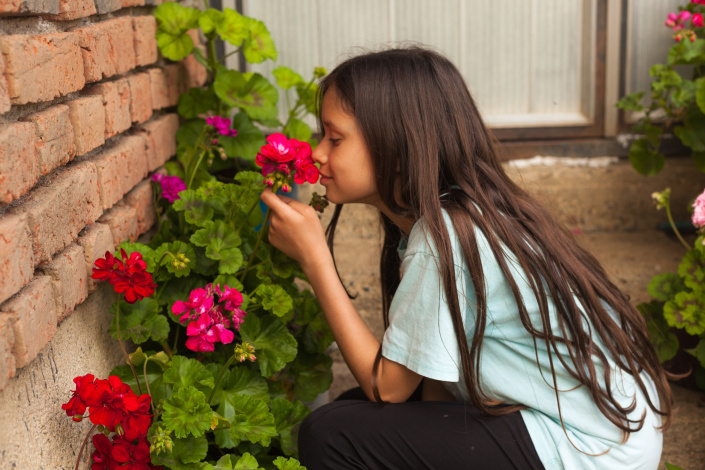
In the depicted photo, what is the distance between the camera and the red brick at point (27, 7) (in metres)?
0.98

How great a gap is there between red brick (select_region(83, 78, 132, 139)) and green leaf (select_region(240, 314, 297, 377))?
0.51 m

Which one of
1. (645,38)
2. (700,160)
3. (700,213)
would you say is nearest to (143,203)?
(700,213)

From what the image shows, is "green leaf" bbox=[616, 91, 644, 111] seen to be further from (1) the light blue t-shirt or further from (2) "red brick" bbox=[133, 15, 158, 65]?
(2) "red brick" bbox=[133, 15, 158, 65]

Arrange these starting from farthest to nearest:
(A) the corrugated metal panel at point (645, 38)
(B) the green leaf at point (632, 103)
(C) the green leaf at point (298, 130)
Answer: (A) the corrugated metal panel at point (645, 38) → (B) the green leaf at point (632, 103) → (C) the green leaf at point (298, 130)

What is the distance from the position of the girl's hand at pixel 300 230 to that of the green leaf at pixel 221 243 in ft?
0.39

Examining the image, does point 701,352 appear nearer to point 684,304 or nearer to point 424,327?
point 684,304

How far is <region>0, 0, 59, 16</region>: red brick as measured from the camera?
98 centimetres

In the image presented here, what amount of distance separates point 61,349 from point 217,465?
342 millimetres

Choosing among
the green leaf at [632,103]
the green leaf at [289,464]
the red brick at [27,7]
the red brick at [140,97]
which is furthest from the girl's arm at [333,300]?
the green leaf at [632,103]

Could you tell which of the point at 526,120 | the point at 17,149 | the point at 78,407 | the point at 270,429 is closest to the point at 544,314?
the point at 270,429

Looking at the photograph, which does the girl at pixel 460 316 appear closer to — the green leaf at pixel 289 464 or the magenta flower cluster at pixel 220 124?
the green leaf at pixel 289 464

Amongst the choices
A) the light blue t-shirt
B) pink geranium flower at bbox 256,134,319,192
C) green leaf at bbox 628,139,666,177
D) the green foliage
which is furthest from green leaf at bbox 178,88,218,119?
green leaf at bbox 628,139,666,177

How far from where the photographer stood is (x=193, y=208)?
154 centimetres

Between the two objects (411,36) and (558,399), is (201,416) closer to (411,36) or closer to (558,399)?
(558,399)
